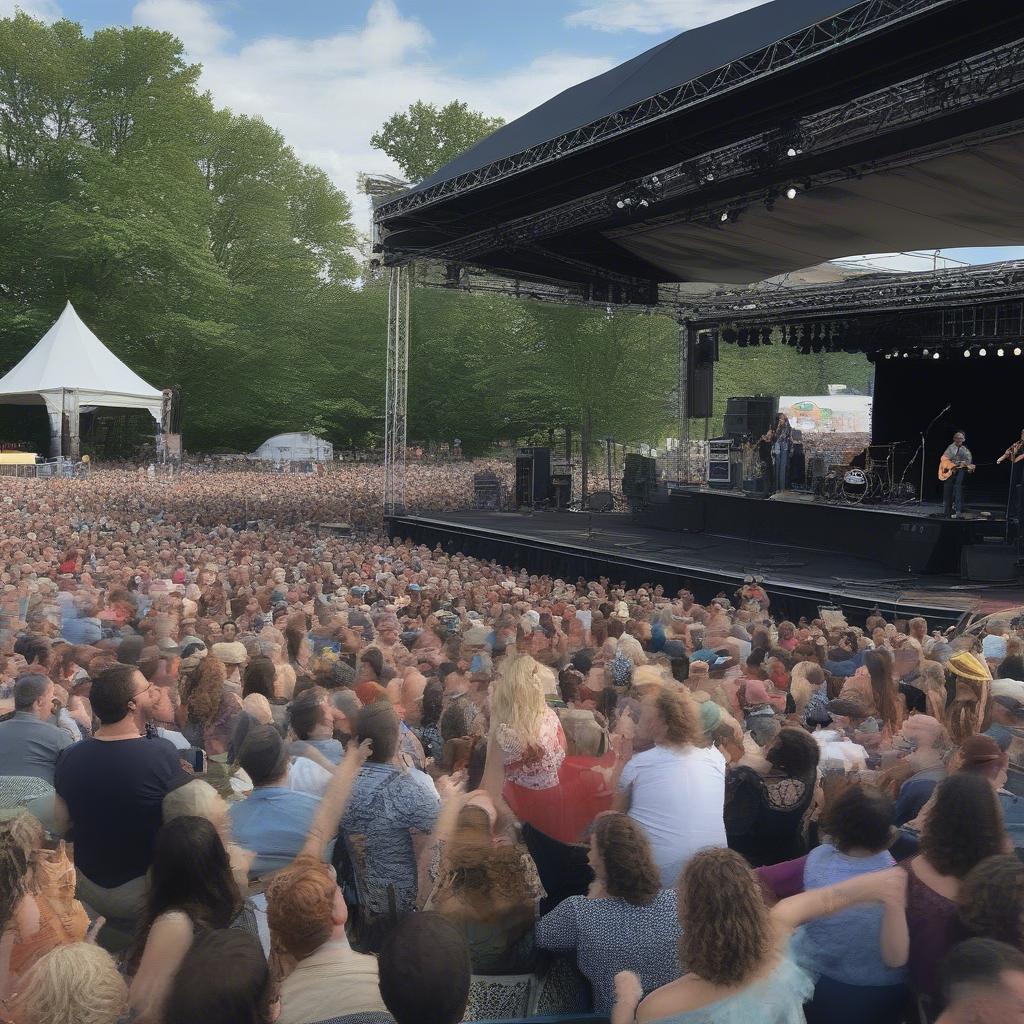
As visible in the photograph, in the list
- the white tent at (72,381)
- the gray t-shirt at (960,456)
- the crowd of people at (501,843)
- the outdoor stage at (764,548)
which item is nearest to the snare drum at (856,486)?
the outdoor stage at (764,548)

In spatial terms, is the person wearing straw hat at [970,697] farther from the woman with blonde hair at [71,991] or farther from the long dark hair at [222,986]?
the woman with blonde hair at [71,991]

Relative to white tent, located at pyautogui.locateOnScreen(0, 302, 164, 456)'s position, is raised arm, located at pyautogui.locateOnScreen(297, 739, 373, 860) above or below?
below

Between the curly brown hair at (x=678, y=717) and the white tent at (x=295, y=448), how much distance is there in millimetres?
36080

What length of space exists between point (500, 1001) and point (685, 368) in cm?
2044

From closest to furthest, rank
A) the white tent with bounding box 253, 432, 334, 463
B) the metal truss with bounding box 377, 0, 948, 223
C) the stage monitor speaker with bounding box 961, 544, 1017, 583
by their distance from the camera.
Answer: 1. the metal truss with bounding box 377, 0, 948, 223
2. the stage monitor speaker with bounding box 961, 544, 1017, 583
3. the white tent with bounding box 253, 432, 334, 463

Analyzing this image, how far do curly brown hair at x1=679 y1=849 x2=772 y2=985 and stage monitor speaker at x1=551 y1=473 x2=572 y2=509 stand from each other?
2069 centimetres

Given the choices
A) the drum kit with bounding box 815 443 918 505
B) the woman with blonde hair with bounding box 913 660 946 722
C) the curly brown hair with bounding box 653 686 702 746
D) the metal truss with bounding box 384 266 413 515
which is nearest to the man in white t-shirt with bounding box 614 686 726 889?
the curly brown hair with bounding box 653 686 702 746

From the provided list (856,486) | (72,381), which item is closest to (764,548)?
(856,486)

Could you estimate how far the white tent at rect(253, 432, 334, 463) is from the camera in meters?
39.1

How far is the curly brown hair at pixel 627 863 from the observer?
277cm

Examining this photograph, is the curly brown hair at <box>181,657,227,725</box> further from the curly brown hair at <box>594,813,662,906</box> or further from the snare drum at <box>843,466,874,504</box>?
the snare drum at <box>843,466,874,504</box>

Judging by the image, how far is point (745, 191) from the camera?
547 inches

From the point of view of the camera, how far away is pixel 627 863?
9.07 feet

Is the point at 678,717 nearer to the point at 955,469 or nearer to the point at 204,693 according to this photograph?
the point at 204,693
